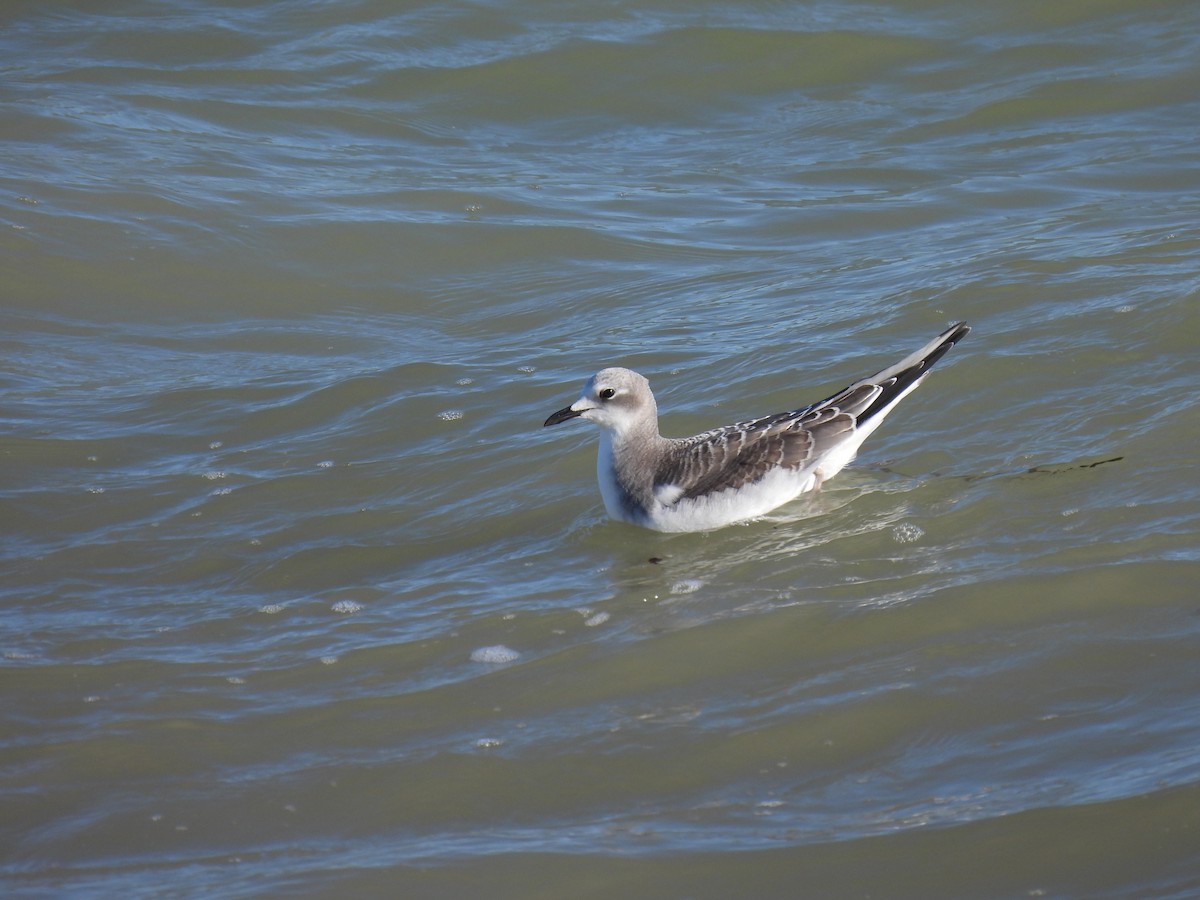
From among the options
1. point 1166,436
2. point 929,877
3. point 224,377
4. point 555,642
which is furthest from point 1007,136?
point 929,877

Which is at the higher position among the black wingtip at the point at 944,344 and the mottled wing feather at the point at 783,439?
the black wingtip at the point at 944,344

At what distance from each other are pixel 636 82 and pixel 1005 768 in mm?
12734

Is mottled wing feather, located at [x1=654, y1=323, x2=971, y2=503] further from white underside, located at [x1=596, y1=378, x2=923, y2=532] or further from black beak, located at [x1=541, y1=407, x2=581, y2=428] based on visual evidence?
black beak, located at [x1=541, y1=407, x2=581, y2=428]

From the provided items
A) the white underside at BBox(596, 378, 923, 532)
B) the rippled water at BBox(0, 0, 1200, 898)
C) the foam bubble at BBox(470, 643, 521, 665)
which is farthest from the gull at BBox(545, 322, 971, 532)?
the foam bubble at BBox(470, 643, 521, 665)

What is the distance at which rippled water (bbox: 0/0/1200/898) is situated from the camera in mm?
5480

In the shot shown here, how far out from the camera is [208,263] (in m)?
12.9

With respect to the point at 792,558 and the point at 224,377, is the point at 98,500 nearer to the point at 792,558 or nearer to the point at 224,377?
the point at 224,377

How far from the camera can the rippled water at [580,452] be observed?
548 cm

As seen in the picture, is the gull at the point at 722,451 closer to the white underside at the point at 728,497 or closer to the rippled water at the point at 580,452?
the white underside at the point at 728,497

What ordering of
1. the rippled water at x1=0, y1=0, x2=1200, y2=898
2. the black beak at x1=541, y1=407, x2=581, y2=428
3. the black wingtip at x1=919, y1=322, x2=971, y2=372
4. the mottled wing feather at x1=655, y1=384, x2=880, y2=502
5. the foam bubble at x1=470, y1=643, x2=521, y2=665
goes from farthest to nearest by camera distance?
the black wingtip at x1=919, y1=322, x2=971, y2=372
the black beak at x1=541, y1=407, x2=581, y2=428
the mottled wing feather at x1=655, y1=384, x2=880, y2=502
the foam bubble at x1=470, y1=643, x2=521, y2=665
the rippled water at x1=0, y1=0, x2=1200, y2=898

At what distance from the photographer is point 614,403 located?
27.4ft

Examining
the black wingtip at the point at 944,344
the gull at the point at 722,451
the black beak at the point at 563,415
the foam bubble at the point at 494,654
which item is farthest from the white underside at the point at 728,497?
the foam bubble at the point at 494,654

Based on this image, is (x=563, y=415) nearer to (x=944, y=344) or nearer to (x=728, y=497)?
(x=728, y=497)

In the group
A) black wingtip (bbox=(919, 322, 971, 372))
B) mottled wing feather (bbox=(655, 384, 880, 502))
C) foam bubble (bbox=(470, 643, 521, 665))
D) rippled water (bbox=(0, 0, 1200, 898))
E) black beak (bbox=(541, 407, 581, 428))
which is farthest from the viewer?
black wingtip (bbox=(919, 322, 971, 372))
